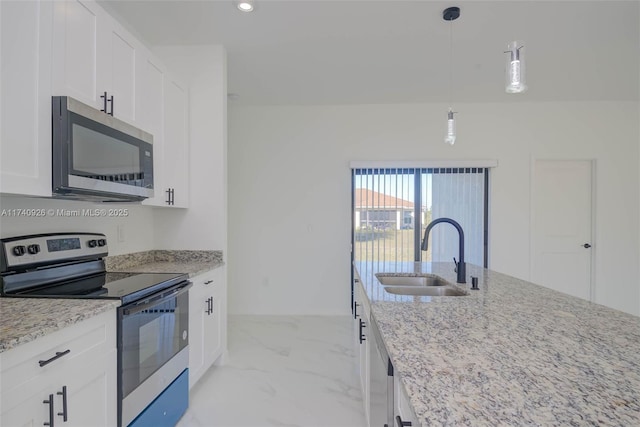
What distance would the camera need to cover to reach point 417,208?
4.01 m

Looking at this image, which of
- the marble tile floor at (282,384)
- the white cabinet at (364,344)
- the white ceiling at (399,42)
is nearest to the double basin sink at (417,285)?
the white cabinet at (364,344)

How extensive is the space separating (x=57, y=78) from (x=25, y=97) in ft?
0.62

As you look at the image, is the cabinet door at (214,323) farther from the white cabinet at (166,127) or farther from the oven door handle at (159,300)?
the white cabinet at (166,127)

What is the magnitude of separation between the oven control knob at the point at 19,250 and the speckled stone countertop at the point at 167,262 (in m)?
0.66

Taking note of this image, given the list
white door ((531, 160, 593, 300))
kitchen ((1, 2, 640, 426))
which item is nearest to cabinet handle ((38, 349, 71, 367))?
kitchen ((1, 2, 640, 426))

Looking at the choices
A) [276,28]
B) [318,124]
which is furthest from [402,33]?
[318,124]

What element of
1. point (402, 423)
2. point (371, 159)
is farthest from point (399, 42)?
point (402, 423)

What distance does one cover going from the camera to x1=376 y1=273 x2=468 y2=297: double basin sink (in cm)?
179

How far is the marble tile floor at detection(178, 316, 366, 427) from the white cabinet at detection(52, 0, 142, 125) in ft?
6.27

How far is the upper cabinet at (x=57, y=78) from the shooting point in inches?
48.2

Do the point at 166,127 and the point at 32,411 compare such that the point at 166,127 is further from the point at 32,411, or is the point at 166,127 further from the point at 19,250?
the point at 32,411

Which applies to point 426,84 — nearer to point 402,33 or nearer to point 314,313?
point 402,33

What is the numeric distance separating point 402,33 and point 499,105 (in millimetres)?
2227

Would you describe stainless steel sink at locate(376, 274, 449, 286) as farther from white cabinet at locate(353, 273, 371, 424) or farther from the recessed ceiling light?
the recessed ceiling light
